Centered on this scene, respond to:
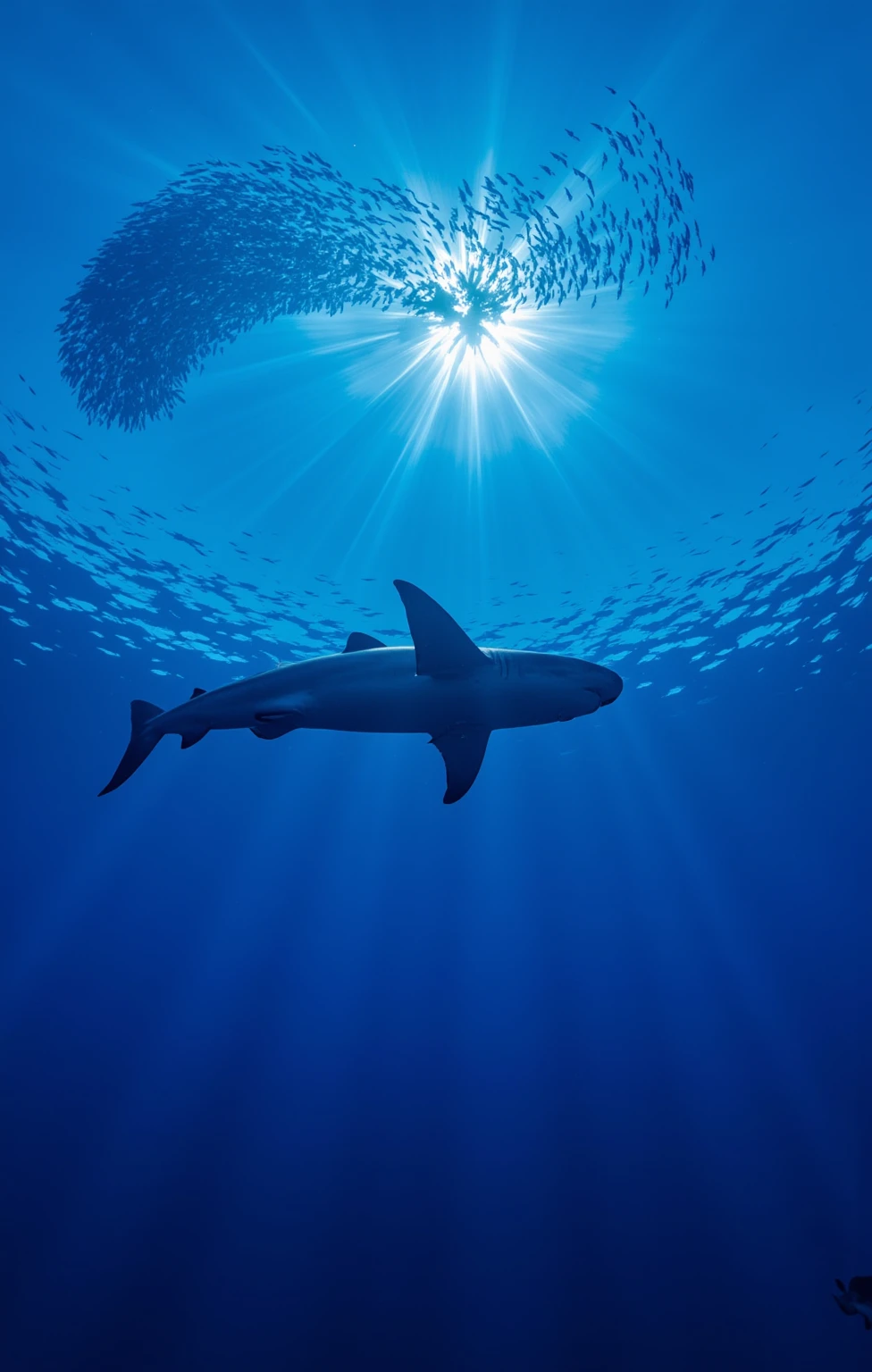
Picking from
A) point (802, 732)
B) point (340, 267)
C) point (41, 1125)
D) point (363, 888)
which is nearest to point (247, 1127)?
point (41, 1125)

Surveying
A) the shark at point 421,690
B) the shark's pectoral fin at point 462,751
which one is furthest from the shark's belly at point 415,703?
the shark's pectoral fin at point 462,751

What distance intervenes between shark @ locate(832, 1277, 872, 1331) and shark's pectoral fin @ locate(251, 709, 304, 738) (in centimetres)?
893

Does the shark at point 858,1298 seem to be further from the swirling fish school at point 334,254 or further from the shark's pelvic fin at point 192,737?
the swirling fish school at point 334,254

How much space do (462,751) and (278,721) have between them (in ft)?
4.80

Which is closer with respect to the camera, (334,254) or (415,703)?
(415,703)

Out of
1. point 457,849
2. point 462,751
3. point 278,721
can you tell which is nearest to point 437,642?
point 462,751

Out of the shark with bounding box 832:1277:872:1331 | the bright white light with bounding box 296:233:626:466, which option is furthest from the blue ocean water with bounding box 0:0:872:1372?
the shark with bounding box 832:1277:872:1331

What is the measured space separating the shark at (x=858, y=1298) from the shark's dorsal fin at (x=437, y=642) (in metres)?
8.54

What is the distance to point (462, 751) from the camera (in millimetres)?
4504

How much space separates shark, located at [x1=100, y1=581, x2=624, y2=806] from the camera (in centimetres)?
395

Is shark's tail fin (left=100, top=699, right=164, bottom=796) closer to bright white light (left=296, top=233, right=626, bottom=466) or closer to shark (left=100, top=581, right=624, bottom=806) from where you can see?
shark (left=100, top=581, right=624, bottom=806)

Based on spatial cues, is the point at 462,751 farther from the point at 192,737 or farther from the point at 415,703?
the point at 192,737

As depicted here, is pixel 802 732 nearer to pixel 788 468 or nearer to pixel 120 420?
pixel 788 468

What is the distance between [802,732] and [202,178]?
96.2 ft
